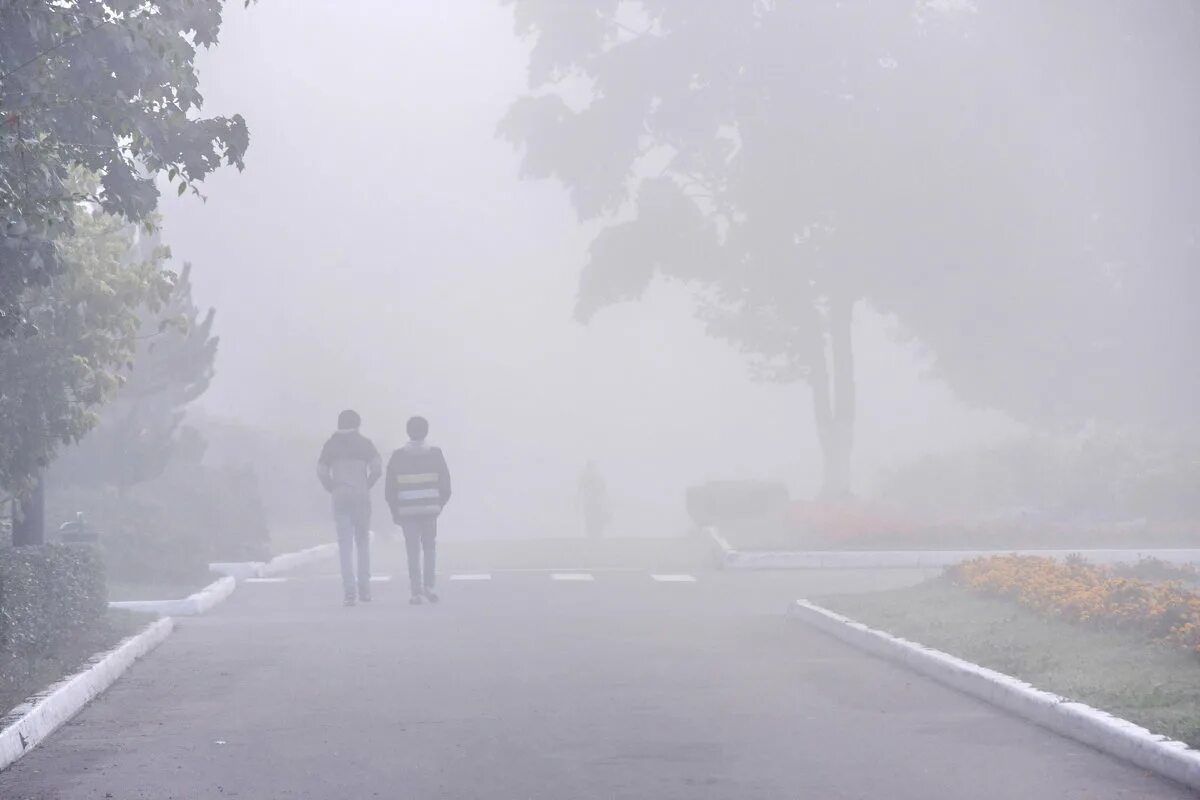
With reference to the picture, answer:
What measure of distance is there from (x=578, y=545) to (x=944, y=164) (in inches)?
396

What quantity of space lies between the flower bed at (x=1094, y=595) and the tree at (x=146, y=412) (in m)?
13.5

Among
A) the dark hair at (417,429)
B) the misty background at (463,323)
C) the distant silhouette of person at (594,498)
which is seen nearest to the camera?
the dark hair at (417,429)

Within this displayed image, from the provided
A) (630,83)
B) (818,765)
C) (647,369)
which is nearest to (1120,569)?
(818,765)

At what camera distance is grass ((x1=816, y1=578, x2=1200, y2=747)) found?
850 cm

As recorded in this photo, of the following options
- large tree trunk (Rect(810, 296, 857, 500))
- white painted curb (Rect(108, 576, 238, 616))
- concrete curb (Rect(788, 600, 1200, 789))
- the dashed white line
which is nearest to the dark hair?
white painted curb (Rect(108, 576, 238, 616))

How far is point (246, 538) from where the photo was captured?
2812 centimetres

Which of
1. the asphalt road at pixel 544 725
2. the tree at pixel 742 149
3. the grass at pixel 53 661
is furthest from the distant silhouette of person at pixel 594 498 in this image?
the grass at pixel 53 661

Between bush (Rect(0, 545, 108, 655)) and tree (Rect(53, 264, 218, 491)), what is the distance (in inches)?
402

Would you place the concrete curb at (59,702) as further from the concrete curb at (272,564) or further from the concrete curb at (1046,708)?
the concrete curb at (272,564)

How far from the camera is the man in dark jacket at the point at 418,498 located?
17562mm

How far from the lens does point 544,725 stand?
9102mm

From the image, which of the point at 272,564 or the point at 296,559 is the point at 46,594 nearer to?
the point at 272,564

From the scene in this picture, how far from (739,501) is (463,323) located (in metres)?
60.0

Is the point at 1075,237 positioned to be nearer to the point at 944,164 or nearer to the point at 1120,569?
Result: the point at 944,164
